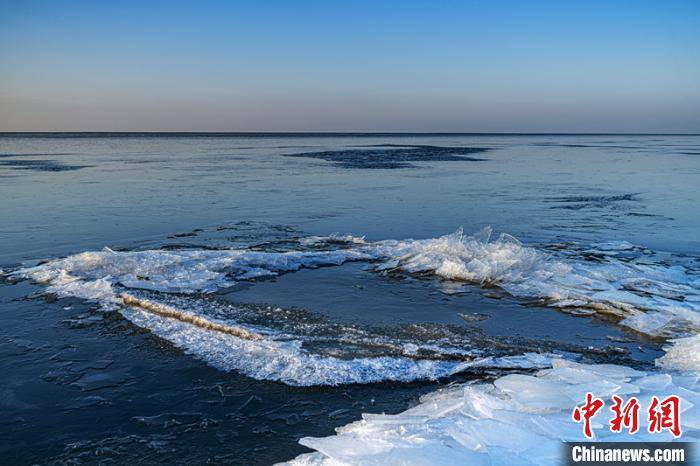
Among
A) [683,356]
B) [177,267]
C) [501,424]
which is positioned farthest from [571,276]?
[177,267]

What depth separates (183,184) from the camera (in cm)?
2145

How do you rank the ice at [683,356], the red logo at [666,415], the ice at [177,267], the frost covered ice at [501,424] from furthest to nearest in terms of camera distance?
the ice at [177,267]
the ice at [683,356]
the red logo at [666,415]
the frost covered ice at [501,424]

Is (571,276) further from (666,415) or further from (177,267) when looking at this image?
(177,267)

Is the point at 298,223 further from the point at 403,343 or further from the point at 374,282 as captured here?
the point at 403,343

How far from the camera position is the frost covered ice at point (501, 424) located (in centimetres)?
339

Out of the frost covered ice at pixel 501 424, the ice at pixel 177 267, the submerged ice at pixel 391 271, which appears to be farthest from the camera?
the ice at pixel 177 267

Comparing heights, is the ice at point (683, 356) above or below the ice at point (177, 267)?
below

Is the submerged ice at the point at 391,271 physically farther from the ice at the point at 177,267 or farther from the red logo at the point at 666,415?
the red logo at the point at 666,415

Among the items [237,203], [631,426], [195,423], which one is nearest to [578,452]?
[631,426]

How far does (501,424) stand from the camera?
12.4 ft

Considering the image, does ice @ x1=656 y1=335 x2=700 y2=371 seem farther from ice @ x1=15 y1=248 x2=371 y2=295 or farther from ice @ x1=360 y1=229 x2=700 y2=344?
ice @ x1=15 y1=248 x2=371 y2=295

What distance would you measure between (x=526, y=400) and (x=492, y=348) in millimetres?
1449

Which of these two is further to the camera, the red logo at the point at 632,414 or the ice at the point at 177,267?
the ice at the point at 177,267

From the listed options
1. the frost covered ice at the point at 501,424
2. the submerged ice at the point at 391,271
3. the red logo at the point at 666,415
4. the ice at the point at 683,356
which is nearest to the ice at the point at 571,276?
the submerged ice at the point at 391,271
